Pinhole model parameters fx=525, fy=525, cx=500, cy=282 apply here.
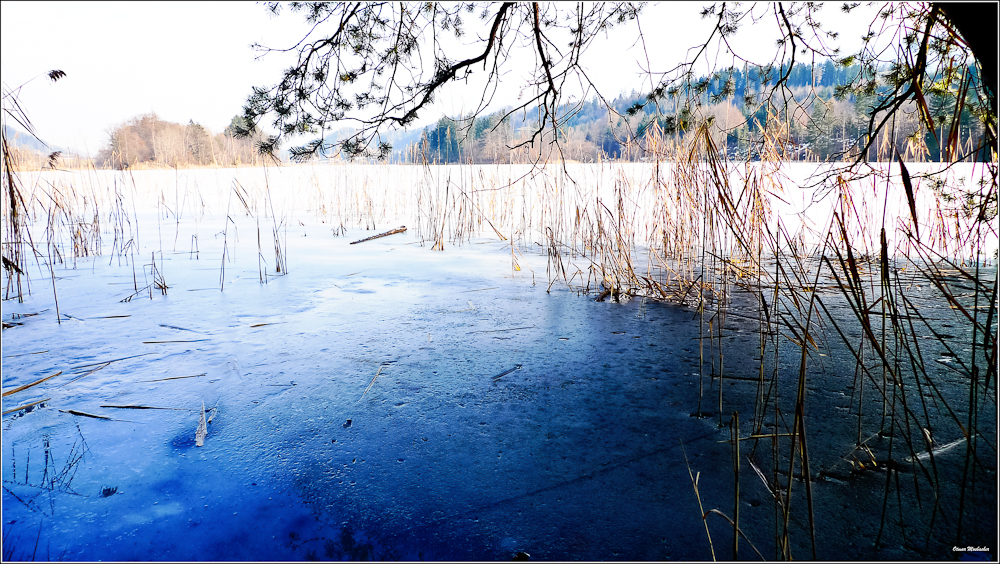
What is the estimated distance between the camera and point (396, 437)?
4.34 feet

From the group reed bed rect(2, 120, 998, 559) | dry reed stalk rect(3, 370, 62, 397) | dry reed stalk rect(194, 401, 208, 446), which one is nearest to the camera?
reed bed rect(2, 120, 998, 559)

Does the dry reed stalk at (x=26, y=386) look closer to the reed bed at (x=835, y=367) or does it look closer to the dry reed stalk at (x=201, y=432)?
the reed bed at (x=835, y=367)

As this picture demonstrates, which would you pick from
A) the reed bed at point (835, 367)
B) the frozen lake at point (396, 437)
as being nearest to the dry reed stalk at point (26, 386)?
the frozen lake at point (396, 437)

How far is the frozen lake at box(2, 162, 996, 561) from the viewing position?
96 centimetres

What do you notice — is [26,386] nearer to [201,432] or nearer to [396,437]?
[201,432]

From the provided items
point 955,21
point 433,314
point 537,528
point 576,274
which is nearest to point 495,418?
point 537,528

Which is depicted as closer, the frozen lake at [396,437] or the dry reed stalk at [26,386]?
the frozen lake at [396,437]

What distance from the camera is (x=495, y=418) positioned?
56.1 inches

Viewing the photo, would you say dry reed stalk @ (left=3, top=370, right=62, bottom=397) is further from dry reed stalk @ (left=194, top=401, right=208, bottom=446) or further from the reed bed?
dry reed stalk @ (left=194, top=401, right=208, bottom=446)

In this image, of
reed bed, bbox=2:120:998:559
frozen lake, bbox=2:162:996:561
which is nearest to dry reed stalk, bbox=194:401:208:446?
frozen lake, bbox=2:162:996:561

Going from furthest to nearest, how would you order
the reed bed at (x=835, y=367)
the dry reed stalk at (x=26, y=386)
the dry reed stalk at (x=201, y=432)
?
the dry reed stalk at (x=26, y=386)
the dry reed stalk at (x=201, y=432)
the reed bed at (x=835, y=367)

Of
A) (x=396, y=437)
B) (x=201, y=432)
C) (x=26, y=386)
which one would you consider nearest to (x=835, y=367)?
(x=396, y=437)

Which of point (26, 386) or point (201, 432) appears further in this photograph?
point (26, 386)

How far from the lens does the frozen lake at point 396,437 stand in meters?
0.96
